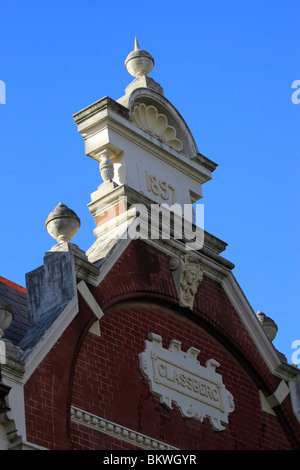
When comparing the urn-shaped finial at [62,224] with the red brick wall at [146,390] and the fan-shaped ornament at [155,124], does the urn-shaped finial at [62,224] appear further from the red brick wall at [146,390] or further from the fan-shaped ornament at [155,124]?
the fan-shaped ornament at [155,124]

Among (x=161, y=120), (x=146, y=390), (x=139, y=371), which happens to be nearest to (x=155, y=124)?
(x=161, y=120)

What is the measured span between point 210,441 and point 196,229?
12.0 feet

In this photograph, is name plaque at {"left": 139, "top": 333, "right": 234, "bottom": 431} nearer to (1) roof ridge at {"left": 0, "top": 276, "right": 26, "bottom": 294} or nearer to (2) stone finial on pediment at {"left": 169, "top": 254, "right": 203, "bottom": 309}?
(2) stone finial on pediment at {"left": 169, "top": 254, "right": 203, "bottom": 309}

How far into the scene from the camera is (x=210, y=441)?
62.5 ft

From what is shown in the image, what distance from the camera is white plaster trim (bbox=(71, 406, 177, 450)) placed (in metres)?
16.8

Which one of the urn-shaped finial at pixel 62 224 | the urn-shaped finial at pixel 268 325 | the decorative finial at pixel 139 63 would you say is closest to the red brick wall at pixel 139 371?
the urn-shaped finial at pixel 62 224

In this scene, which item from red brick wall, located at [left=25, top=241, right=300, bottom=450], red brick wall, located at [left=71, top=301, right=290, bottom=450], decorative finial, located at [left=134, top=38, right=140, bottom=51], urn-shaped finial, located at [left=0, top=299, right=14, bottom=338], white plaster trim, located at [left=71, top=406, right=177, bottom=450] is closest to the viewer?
red brick wall, located at [left=25, top=241, right=300, bottom=450]

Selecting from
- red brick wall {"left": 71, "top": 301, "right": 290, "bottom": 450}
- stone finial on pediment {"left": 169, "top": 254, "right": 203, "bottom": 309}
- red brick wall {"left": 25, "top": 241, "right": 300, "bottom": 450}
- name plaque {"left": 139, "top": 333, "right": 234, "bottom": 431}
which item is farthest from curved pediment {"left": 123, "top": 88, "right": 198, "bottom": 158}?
name plaque {"left": 139, "top": 333, "right": 234, "bottom": 431}

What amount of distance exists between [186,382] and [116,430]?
2.13 meters

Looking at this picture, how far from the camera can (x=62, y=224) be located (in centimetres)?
1836

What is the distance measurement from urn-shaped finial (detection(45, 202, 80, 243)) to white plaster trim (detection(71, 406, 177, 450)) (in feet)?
8.92

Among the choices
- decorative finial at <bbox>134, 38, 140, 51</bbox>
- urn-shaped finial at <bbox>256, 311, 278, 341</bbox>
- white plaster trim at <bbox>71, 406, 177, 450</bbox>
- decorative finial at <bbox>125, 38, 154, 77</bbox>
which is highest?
decorative finial at <bbox>134, 38, 140, 51</bbox>
